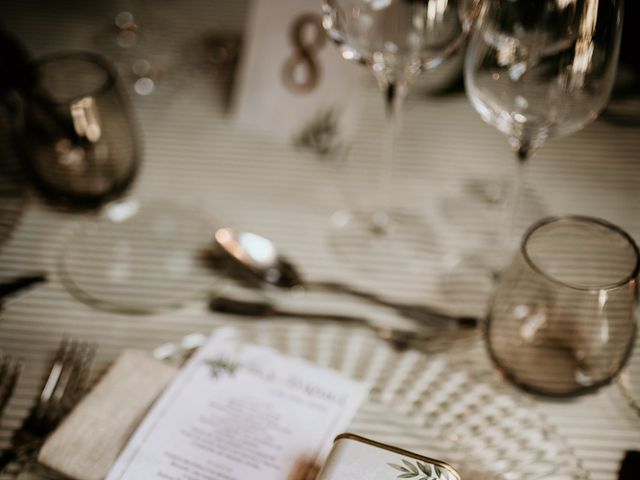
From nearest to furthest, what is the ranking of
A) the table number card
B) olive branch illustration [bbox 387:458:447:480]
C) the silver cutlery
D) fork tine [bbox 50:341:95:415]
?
1. olive branch illustration [bbox 387:458:447:480]
2. fork tine [bbox 50:341:95:415]
3. the silver cutlery
4. the table number card

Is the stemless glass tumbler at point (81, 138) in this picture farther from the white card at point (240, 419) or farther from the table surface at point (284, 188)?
the white card at point (240, 419)

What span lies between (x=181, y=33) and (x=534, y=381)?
703 mm

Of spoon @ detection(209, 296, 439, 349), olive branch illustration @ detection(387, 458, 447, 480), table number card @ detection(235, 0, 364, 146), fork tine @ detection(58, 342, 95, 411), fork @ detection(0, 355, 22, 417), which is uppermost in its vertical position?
table number card @ detection(235, 0, 364, 146)

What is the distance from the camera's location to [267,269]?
2.26 feet

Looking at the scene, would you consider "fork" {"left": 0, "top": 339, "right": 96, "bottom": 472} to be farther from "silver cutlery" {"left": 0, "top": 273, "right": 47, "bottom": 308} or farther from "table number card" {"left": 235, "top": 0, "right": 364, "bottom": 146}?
"table number card" {"left": 235, "top": 0, "right": 364, "bottom": 146}

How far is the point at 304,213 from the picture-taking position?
2.52 feet

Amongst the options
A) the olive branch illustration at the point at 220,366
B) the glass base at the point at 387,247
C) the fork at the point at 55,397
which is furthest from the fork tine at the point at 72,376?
the glass base at the point at 387,247

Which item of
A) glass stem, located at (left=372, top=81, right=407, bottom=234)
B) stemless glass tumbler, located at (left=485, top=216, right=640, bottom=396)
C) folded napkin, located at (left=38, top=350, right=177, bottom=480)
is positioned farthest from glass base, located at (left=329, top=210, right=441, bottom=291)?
folded napkin, located at (left=38, top=350, right=177, bottom=480)

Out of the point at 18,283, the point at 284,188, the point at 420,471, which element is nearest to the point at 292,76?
the point at 284,188

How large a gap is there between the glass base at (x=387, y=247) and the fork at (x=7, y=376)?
329 millimetres

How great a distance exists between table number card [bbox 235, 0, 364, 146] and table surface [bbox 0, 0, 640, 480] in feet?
0.10

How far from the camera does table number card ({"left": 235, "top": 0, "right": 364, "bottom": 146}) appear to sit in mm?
812

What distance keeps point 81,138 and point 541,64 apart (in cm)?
46

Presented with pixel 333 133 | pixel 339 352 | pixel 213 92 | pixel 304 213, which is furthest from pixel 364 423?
pixel 213 92
